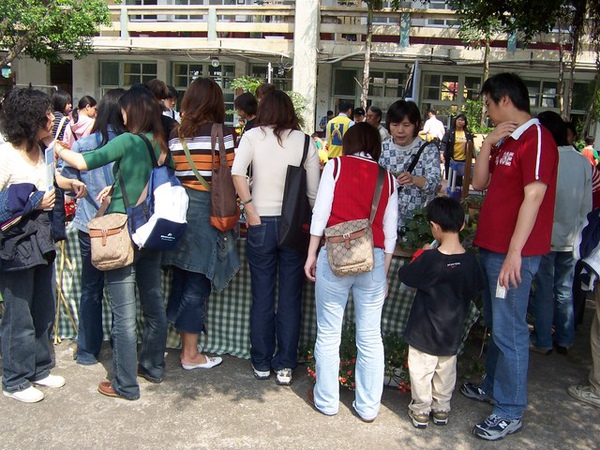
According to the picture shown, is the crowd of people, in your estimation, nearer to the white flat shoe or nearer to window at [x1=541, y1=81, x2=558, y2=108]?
the white flat shoe

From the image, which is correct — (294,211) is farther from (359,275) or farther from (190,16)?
(190,16)

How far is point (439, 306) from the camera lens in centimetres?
332

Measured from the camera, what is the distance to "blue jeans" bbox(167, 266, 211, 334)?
385cm

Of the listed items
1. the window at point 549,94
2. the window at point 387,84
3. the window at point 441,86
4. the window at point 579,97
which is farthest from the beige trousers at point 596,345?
the window at point 579,97

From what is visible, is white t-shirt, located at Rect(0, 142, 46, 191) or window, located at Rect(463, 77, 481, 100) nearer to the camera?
white t-shirt, located at Rect(0, 142, 46, 191)

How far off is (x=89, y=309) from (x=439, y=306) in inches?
Answer: 87.5

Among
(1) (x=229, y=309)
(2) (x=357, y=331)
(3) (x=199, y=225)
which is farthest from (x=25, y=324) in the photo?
(2) (x=357, y=331)

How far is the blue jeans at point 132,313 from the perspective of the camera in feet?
11.3

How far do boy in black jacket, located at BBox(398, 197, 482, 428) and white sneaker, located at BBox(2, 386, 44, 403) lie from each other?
7.15ft

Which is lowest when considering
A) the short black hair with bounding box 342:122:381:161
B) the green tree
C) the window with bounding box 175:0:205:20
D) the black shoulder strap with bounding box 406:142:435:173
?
the black shoulder strap with bounding box 406:142:435:173

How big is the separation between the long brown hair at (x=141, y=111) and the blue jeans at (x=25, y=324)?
1.01 metres

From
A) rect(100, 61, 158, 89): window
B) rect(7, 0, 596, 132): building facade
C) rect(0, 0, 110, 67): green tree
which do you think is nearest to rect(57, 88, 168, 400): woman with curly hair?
rect(0, 0, 110, 67): green tree

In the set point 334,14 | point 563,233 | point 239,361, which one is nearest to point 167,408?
point 239,361

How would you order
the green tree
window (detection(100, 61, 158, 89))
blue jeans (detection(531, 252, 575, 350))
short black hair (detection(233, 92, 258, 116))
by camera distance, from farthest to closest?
1. window (detection(100, 61, 158, 89))
2. the green tree
3. short black hair (detection(233, 92, 258, 116))
4. blue jeans (detection(531, 252, 575, 350))
